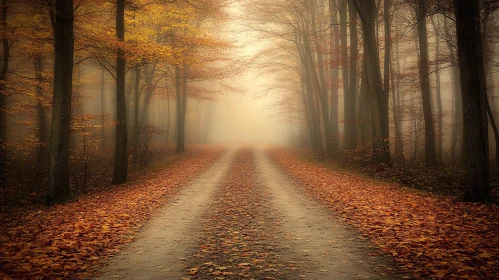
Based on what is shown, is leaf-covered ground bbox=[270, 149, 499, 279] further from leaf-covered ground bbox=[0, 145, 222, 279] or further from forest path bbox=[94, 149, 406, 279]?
leaf-covered ground bbox=[0, 145, 222, 279]

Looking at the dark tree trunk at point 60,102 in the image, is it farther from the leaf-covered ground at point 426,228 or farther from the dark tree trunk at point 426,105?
the dark tree trunk at point 426,105

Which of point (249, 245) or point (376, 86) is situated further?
point (376, 86)

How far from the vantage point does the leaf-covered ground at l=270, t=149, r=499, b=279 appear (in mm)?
4664

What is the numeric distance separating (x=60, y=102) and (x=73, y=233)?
16.6 ft

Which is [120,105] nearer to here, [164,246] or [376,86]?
[164,246]

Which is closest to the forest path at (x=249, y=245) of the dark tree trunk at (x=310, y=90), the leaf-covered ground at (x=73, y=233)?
the leaf-covered ground at (x=73, y=233)

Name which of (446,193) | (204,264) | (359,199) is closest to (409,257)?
(204,264)

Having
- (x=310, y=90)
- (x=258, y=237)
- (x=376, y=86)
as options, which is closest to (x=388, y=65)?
(x=376, y=86)

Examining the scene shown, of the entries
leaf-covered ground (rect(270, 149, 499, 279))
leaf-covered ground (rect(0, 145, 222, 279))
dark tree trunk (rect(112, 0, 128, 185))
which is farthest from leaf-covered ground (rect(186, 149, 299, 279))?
dark tree trunk (rect(112, 0, 128, 185))

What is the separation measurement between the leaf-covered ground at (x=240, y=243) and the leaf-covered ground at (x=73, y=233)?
178 centimetres

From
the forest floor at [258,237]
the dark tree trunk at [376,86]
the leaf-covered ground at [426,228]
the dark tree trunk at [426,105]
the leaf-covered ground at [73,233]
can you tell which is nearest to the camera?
the leaf-covered ground at [426,228]

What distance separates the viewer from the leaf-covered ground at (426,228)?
184 inches

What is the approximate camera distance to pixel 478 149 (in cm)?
797

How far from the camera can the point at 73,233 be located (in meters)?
6.51
